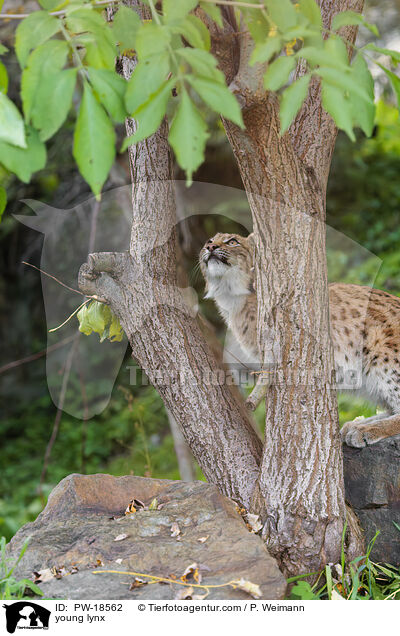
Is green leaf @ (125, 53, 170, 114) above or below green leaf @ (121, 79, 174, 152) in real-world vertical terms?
above

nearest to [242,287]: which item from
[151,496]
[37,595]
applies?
[151,496]

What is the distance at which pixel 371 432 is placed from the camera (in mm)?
3799

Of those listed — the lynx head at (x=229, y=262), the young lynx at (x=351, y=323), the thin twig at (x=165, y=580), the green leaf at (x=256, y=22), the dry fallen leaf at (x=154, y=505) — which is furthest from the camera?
the lynx head at (x=229, y=262)

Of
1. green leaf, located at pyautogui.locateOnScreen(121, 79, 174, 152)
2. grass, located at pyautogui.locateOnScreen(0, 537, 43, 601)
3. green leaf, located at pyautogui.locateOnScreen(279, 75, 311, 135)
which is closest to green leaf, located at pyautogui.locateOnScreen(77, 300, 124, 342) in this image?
grass, located at pyautogui.locateOnScreen(0, 537, 43, 601)

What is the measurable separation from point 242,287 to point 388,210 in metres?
5.52

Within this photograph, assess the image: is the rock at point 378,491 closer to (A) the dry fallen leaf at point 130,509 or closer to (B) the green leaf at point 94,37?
(A) the dry fallen leaf at point 130,509

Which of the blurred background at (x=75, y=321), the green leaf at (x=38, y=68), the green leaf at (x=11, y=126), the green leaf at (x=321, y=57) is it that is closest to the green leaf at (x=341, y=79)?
the green leaf at (x=321, y=57)

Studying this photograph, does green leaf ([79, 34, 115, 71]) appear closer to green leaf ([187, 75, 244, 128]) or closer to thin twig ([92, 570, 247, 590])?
green leaf ([187, 75, 244, 128])

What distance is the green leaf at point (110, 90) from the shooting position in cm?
184

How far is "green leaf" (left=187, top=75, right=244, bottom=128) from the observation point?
1.72 m

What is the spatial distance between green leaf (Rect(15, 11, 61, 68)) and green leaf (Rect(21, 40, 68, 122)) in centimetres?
6

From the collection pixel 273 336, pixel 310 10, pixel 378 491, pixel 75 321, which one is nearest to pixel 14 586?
pixel 273 336

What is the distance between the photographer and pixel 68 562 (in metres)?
2.86
